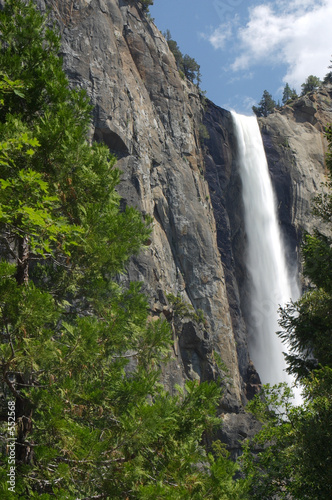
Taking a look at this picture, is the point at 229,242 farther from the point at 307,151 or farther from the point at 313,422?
the point at 313,422

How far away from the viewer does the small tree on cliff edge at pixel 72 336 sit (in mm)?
5238

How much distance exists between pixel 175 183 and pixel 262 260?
13299mm

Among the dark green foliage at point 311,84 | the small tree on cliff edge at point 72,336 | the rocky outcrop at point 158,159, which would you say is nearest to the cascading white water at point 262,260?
the rocky outcrop at point 158,159

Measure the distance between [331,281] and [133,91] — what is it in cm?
2793

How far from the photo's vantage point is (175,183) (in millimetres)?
34312

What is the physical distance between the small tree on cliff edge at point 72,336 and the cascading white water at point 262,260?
108 ft

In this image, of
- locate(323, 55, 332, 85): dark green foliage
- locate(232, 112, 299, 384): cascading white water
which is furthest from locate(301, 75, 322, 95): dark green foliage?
locate(232, 112, 299, 384): cascading white water

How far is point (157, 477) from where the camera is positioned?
579 cm

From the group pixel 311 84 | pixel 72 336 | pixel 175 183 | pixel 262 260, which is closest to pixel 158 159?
pixel 175 183

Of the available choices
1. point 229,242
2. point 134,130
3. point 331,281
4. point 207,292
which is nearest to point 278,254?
→ point 229,242

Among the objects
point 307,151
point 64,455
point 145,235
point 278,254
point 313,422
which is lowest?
point 64,455

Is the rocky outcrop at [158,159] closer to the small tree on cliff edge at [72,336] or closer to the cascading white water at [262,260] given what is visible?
the cascading white water at [262,260]

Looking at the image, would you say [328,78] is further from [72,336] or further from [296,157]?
[72,336]

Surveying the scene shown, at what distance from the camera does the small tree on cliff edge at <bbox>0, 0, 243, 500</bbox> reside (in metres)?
5.24
